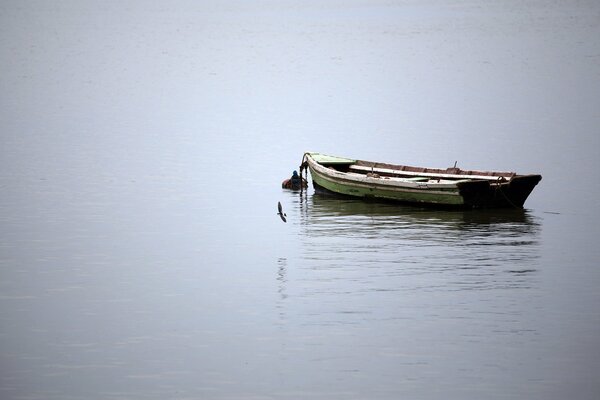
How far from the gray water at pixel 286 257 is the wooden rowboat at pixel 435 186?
0.45m

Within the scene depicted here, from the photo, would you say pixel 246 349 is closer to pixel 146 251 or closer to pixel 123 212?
pixel 146 251

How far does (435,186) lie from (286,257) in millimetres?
7567

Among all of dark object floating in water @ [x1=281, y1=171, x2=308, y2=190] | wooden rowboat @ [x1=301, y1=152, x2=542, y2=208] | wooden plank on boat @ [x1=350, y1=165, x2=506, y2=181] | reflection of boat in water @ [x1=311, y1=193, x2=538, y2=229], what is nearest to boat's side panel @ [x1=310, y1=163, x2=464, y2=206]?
wooden rowboat @ [x1=301, y1=152, x2=542, y2=208]

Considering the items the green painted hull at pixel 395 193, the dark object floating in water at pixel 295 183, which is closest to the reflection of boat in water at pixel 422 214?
the green painted hull at pixel 395 193

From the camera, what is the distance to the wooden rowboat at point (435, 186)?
32.2 metres

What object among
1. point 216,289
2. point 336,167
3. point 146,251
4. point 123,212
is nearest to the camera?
point 216,289

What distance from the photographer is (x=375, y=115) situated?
71062mm

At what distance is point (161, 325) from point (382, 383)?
16.5 feet

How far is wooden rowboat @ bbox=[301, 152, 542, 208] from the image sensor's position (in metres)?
32.2

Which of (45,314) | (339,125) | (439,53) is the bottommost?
(45,314)

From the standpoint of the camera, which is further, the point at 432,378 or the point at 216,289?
the point at 216,289

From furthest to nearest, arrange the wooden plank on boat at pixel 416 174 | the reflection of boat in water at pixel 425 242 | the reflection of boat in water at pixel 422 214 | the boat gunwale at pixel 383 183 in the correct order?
the wooden plank on boat at pixel 416 174
the boat gunwale at pixel 383 183
the reflection of boat in water at pixel 422 214
the reflection of boat in water at pixel 425 242

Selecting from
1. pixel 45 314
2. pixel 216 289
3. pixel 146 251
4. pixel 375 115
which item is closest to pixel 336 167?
pixel 146 251

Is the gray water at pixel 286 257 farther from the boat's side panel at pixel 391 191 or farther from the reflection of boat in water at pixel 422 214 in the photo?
the boat's side panel at pixel 391 191
